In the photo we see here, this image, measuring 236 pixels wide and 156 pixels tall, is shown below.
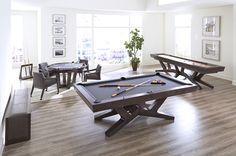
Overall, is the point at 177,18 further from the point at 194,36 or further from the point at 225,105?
the point at 225,105

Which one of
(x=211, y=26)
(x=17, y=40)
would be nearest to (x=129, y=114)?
(x=211, y=26)

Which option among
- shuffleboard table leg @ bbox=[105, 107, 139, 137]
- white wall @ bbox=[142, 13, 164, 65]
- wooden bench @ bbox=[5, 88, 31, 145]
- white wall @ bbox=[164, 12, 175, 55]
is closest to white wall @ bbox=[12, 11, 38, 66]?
white wall @ bbox=[142, 13, 164, 65]

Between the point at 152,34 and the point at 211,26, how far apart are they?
11.6 feet

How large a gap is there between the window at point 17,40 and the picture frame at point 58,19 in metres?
2.35

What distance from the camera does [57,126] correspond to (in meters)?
4.57

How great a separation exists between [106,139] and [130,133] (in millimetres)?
462

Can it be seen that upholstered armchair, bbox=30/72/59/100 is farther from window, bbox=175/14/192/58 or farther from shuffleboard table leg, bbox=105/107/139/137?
window, bbox=175/14/192/58

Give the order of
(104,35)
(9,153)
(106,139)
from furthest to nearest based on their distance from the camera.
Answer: (104,35), (106,139), (9,153)

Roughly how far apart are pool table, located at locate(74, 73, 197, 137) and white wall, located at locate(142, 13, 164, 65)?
7064mm

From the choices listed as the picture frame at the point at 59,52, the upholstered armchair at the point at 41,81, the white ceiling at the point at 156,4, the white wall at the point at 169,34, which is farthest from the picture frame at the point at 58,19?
the white wall at the point at 169,34

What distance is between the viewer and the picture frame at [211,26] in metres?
8.87

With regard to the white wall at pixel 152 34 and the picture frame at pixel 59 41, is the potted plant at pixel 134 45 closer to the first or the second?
the white wall at pixel 152 34

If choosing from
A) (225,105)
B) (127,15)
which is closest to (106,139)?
(225,105)

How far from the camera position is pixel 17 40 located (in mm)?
11133
